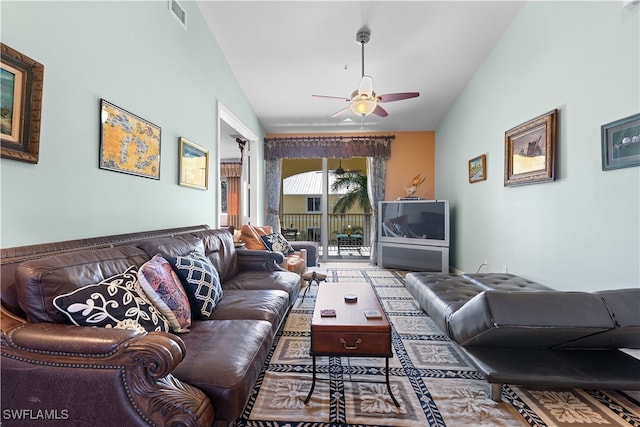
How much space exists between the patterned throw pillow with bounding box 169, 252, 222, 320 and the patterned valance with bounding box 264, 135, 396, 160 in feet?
14.2

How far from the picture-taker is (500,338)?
1470 millimetres

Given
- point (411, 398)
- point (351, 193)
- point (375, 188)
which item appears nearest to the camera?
point (411, 398)

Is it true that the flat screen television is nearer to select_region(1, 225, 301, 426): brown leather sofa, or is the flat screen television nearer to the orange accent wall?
the orange accent wall

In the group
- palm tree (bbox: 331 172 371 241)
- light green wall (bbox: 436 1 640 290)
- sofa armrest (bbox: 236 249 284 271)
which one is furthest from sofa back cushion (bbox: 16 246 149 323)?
palm tree (bbox: 331 172 371 241)

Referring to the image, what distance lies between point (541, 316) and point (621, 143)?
144cm

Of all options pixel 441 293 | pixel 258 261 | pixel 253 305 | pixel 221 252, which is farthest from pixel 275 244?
pixel 441 293

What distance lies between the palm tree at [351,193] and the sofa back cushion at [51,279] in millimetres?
5355

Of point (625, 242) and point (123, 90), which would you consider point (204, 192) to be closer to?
point (123, 90)

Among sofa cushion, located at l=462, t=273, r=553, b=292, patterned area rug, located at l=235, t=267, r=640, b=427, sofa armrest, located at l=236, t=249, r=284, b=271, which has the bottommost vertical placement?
patterned area rug, located at l=235, t=267, r=640, b=427

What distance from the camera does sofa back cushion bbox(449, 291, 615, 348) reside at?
4.33ft

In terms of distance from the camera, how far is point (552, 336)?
4.67 ft

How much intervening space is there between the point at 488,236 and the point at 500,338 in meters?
2.61

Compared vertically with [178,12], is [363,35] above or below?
above

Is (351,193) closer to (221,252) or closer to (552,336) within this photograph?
(221,252)
